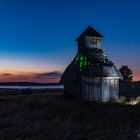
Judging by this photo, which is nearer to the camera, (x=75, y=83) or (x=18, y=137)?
(x=18, y=137)

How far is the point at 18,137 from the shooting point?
44.1ft

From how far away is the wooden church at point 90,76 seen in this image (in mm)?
35500

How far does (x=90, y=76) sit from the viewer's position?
35.2 metres

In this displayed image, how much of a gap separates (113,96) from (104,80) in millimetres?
2436

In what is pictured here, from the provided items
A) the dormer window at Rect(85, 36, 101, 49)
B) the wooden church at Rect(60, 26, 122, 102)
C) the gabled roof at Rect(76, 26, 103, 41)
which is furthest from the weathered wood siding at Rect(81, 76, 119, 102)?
the gabled roof at Rect(76, 26, 103, 41)

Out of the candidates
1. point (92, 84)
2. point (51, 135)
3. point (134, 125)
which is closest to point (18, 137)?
point (51, 135)

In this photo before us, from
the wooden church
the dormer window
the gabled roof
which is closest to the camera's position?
the wooden church

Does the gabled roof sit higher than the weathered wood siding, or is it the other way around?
the gabled roof

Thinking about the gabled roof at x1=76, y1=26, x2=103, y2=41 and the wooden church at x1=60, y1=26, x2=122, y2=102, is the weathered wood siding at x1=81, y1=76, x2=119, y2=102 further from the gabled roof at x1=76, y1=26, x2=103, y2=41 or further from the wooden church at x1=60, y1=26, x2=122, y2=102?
the gabled roof at x1=76, y1=26, x2=103, y2=41

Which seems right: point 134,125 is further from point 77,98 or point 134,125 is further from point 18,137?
point 77,98

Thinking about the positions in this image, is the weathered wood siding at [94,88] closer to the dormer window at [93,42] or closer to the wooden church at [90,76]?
the wooden church at [90,76]

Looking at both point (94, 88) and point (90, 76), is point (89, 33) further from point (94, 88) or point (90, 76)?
point (94, 88)

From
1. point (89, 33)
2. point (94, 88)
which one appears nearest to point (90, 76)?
point (94, 88)

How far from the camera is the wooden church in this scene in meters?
35.5
